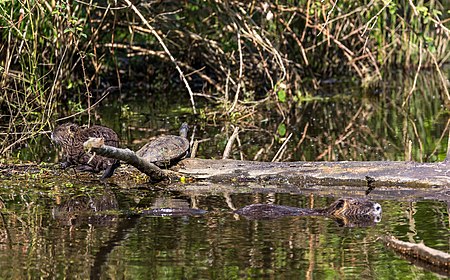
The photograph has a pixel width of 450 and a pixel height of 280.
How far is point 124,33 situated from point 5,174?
25.3 feet

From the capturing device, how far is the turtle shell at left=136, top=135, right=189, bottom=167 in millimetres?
8250

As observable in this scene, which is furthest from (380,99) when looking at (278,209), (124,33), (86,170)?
(278,209)

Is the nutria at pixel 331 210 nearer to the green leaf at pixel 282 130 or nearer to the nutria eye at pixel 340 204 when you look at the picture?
the nutria eye at pixel 340 204

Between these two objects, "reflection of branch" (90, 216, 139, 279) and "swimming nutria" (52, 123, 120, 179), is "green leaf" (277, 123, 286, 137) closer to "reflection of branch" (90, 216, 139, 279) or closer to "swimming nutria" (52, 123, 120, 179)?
"swimming nutria" (52, 123, 120, 179)

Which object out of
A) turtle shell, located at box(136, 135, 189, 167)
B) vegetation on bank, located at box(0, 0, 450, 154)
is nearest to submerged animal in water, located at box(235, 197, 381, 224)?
turtle shell, located at box(136, 135, 189, 167)

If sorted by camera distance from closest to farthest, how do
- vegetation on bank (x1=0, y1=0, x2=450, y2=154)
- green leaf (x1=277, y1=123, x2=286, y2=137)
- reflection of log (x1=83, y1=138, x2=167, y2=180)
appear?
reflection of log (x1=83, y1=138, x2=167, y2=180), green leaf (x1=277, y1=123, x2=286, y2=137), vegetation on bank (x1=0, y1=0, x2=450, y2=154)

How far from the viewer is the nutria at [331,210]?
6707 millimetres

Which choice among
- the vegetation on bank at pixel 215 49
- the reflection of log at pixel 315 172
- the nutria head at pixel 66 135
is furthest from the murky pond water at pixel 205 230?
the vegetation on bank at pixel 215 49

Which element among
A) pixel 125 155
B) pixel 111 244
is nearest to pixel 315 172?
pixel 125 155

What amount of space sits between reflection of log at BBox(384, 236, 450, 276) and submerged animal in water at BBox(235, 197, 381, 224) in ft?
2.87

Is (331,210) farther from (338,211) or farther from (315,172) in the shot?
(315,172)

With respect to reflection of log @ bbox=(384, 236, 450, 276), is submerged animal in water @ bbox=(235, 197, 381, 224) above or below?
below

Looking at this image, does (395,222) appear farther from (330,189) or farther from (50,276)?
(50,276)

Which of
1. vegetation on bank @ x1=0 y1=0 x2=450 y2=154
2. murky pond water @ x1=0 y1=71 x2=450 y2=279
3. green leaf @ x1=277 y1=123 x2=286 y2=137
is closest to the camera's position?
murky pond water @ x1=0 y1=71 x2=450 y2=279
